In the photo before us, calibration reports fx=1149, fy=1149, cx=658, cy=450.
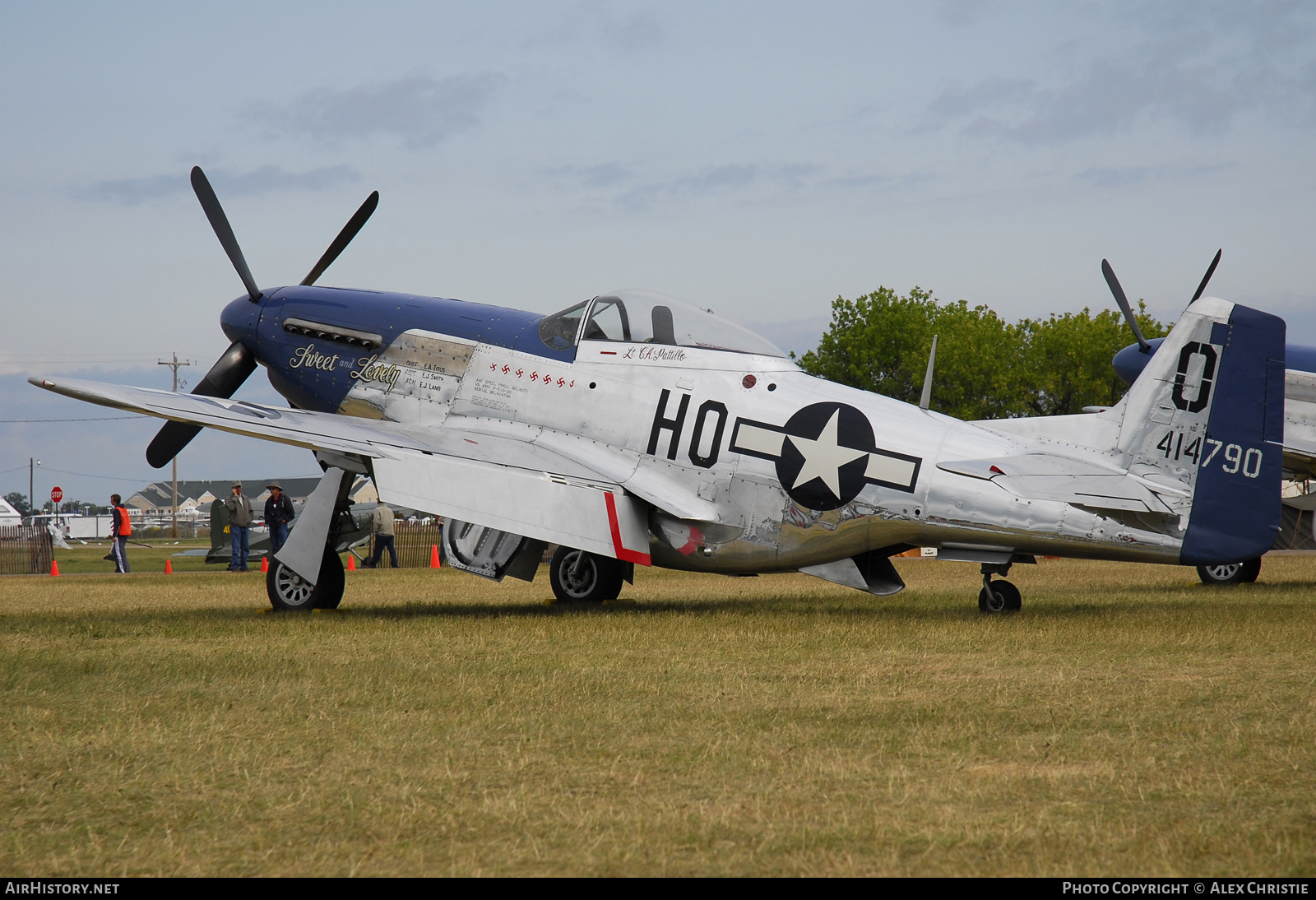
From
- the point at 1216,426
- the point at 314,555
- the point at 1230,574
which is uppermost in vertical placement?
the point at 1216,426

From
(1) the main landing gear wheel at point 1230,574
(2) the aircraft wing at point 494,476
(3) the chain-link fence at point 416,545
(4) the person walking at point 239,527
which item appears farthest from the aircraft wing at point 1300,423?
(4) the person walking at point 239,527

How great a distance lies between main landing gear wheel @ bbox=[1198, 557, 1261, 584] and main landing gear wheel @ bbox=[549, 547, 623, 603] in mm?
9722

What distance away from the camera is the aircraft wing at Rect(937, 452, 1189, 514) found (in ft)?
30.9

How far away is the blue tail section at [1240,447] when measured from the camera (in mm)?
9586

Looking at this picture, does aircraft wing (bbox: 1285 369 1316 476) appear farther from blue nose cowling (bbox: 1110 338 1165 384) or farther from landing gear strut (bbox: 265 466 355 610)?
landing gear strut (bbox: 265 466 355 610)

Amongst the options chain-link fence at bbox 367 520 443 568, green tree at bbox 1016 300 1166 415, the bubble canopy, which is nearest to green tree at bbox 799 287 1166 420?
green tree at bbox 1016 300 1166 415

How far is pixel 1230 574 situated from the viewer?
17.0 m

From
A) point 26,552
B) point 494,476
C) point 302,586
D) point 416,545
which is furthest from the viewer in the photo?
point 416,545

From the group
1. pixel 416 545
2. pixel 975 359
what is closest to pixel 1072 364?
pixel 975 359

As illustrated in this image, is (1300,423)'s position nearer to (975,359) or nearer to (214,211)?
(214,211)

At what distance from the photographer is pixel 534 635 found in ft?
29.1

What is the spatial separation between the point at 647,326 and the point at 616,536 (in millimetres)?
2208

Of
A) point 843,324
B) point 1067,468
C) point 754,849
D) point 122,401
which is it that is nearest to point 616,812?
point 754,849

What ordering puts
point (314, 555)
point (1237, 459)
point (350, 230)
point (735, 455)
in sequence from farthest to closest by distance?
point (350, 230)
point (314, 555)
point (735, 455)
point (1237, 459)
